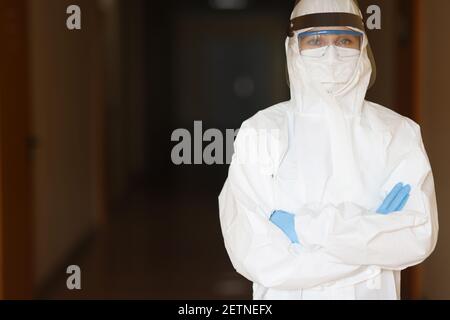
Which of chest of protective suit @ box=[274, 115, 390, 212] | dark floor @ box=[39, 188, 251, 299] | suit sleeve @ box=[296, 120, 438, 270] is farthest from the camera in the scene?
dark floor @ box=[39, 188, 251, 299]

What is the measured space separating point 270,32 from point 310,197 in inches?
329

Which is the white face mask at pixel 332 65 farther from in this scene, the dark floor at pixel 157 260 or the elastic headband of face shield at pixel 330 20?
the dark floor at pixel 157 260

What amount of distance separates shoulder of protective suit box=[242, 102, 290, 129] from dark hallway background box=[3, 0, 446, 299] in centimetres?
103

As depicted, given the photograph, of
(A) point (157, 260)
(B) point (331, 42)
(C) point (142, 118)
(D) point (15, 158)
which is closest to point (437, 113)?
(B) point (331, 42)

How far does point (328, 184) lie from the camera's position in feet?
5.35

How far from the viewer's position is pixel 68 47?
14.2 ft

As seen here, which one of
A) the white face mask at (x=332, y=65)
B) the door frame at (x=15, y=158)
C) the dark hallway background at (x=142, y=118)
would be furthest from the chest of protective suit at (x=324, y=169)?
the door frame at (x=15, y=158)

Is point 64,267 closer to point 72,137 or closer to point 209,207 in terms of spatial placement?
point 72,137

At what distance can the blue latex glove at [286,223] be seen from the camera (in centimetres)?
156

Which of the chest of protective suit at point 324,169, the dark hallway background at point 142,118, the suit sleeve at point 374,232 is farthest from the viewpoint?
the dark hallway background at point 142,118

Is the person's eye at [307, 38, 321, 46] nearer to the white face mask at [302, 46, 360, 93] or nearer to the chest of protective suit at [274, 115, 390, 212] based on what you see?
the white face mask at [302, 46, 360, 93]

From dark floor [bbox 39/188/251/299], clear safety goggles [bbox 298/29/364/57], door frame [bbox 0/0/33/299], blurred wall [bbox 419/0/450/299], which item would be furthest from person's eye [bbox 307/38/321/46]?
dark floor [bbox 39/188/251/299]

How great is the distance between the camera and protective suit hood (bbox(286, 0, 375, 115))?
5.37 ft

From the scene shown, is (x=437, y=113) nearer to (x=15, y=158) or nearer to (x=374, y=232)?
(x=374, y=232)
